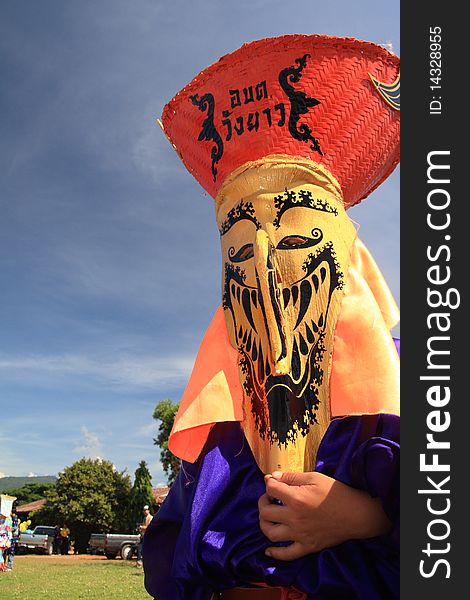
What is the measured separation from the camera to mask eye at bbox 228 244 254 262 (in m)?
2.33

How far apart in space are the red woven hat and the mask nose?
417mm

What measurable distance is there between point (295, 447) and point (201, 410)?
0.41 metres

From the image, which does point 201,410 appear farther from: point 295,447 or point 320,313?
point 320,313

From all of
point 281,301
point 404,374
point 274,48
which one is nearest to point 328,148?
point 274,48

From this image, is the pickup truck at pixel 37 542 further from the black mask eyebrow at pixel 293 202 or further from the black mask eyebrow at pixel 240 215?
the black mask eyebrow at pixel 293 202

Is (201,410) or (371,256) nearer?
(201,410)

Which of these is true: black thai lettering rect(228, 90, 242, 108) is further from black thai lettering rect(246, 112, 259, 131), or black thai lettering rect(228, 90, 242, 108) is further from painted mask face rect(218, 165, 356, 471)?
painted mask face rect(218, 165, 356, 471)

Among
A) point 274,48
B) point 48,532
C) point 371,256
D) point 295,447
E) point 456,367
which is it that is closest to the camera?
point 456,367

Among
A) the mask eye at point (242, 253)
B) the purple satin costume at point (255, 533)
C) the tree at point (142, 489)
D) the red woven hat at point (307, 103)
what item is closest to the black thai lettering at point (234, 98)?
the red woven hat at point (307, 103)

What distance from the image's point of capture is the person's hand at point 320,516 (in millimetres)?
1926

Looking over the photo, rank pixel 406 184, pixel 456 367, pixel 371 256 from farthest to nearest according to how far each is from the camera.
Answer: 1. pixel 371 256
2. pixel 406 184
3. pixel 456 367

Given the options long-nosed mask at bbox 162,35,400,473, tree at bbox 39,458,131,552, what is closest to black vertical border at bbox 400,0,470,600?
long-nosed mask at bbox 162,35,400,473

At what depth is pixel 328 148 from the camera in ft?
7.80

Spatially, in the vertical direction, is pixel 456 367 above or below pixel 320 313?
below
